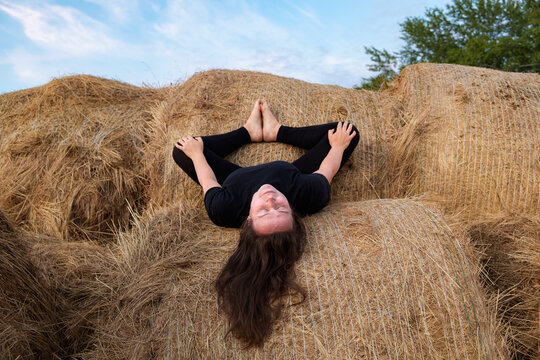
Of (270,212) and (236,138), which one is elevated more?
(236,138)

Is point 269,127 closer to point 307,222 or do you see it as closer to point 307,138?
point 307,138

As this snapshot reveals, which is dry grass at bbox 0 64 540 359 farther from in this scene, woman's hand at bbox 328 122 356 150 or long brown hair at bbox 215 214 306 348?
woman's hand at bbox 328 122 356 150

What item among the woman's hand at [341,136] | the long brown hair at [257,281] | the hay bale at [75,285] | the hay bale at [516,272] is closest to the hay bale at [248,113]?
the woman's hand at [341,136]

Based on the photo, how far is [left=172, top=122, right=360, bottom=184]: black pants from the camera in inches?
137

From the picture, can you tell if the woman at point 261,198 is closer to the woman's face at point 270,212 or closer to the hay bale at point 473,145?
the woman's face at point 270,212

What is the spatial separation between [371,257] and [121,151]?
2.60 metres

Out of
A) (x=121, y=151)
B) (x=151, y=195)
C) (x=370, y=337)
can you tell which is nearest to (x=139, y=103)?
(x=121, y=151)

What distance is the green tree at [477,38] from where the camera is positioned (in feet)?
30.5

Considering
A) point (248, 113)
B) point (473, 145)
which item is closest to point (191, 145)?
point (248, 113)

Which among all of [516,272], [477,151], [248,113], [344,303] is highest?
[248,113]

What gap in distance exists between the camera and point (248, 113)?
151 inches

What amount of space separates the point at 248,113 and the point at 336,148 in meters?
0.85

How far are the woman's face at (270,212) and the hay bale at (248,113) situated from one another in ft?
3.11

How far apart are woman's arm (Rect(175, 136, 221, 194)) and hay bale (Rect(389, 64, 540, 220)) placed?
→ 152cm
